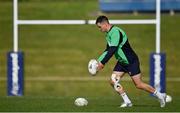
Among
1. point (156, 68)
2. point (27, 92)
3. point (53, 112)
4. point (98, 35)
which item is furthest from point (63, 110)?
point (98, 35)

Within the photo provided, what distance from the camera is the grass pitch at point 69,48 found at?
27.1 meters

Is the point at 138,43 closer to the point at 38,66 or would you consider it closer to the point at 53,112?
the point at 38,66

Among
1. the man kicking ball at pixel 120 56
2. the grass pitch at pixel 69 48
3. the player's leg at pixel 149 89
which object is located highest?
the grass pitch at pixel 69 48

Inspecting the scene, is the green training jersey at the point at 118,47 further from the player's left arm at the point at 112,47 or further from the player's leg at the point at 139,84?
the player's leg at the point at 139,84

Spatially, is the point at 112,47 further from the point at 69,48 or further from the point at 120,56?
the point at 69,48

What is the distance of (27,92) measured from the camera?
2644 centimetres

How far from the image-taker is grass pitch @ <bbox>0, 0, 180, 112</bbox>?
27109mm

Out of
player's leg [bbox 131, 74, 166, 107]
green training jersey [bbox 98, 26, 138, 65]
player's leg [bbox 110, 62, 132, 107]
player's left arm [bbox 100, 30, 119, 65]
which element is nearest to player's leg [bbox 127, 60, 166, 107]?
player's leg [bbox 131, 74, 166, 107]

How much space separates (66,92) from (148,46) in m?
5.13

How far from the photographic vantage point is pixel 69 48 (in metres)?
30.7

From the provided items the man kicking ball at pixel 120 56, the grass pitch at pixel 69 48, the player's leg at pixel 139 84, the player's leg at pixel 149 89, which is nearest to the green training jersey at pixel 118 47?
the man kicking ball at pixel 120 56

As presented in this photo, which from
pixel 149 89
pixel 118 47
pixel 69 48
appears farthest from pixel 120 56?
pixel 69 48

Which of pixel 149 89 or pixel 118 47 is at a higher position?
pixel 118 47

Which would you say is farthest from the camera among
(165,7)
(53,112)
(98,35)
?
(98,35)
